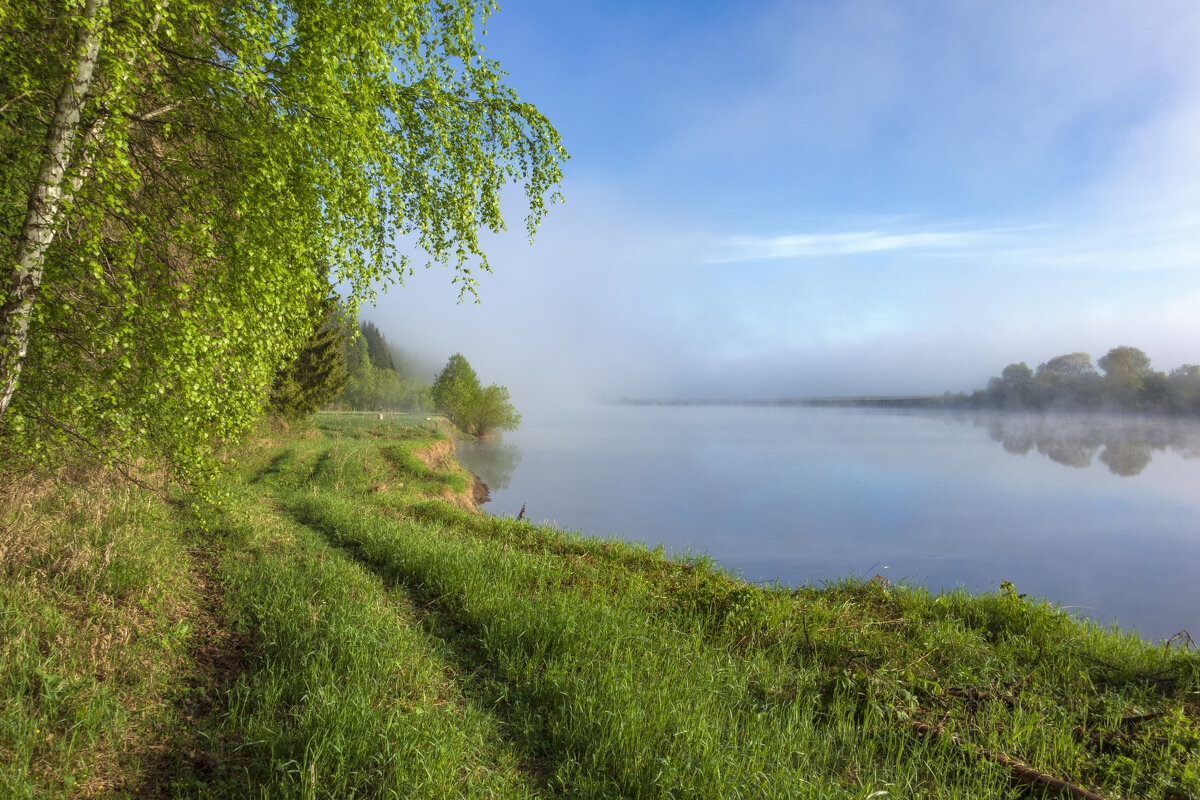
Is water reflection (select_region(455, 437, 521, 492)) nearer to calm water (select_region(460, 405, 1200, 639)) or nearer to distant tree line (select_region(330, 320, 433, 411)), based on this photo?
calm water (select_region(460, 405, 1200, 639))

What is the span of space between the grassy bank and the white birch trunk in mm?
2099

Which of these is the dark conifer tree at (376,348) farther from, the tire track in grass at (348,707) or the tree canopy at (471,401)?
the tire track in grass at (348,707)

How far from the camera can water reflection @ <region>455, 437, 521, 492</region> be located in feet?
145

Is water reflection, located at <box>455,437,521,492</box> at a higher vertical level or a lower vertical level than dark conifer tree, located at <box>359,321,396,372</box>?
lower

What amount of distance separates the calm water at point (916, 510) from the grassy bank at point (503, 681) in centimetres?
381

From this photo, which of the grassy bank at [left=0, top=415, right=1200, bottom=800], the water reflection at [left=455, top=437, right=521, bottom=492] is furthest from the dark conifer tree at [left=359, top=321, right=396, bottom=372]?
the grassy bank at [left=0, top=415, right=1200, bottom=800]

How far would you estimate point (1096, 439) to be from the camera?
88.7 m

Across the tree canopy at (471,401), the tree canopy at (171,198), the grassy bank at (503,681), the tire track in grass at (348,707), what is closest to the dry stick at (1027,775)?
the grassy bank at (503,681)

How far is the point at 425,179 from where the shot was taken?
743cm

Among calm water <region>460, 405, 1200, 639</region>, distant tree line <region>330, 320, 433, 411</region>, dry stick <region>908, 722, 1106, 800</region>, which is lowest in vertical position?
calm water <region>460, 405, 1200, 639</region>

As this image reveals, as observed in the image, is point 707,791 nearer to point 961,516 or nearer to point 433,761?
point 433,761

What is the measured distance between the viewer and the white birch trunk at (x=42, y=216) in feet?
14.2

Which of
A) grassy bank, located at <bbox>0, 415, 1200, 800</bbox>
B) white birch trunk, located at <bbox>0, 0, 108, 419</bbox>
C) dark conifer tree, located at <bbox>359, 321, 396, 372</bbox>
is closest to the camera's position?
grassy bank, located at <bbox>0, 415, 1200, 800</bbox>

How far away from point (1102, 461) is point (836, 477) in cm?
3925
